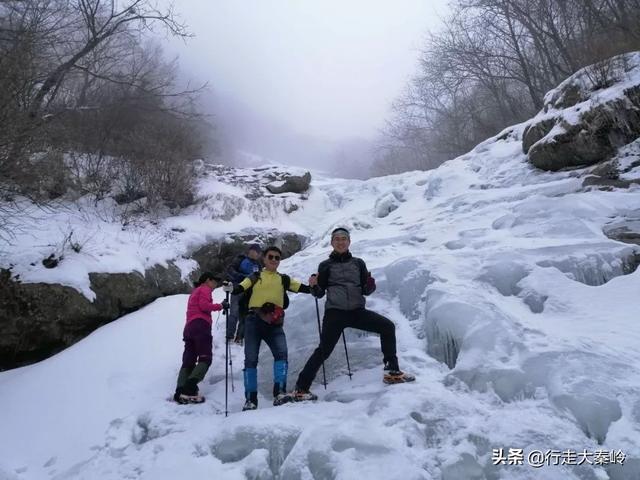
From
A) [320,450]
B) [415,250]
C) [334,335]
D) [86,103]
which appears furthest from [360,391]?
[86,103]

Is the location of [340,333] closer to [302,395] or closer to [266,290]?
[302,395]

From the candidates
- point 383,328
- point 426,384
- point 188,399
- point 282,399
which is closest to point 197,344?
point 188,399

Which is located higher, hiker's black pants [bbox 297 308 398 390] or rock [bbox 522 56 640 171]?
rock [bbox 522 56 640 171]

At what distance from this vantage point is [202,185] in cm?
1376

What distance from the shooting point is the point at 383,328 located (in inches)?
159

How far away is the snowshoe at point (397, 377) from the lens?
12.5ft

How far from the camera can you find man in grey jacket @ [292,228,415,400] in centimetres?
394

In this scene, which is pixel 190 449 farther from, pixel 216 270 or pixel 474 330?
pixel 216 270

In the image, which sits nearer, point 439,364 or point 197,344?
point 439,364

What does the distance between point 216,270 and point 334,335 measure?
7.21 meters

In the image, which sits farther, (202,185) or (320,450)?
(202,185)

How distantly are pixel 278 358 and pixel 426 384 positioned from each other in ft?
4.76

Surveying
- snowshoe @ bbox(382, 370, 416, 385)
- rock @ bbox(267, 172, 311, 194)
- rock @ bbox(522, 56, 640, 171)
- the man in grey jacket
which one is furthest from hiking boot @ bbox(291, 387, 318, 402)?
rock @ bbox(267, 172, 311, 194)

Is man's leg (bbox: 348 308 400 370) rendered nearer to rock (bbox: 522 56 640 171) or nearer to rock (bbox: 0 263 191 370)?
rock (bbox: 0 263 191 370)
